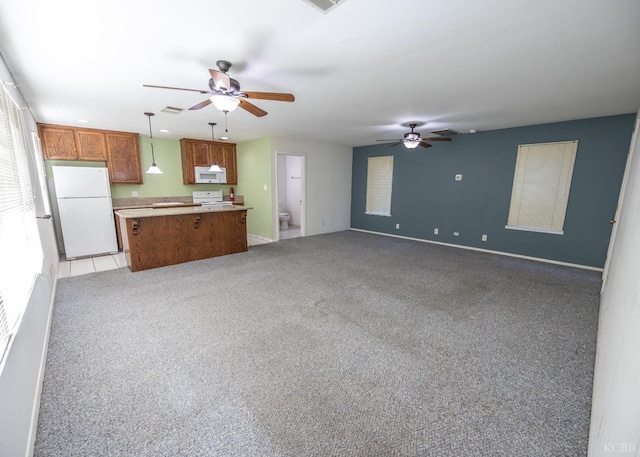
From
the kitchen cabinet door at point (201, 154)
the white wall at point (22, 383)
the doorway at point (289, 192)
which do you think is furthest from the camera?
the doorway at point (289, 192)

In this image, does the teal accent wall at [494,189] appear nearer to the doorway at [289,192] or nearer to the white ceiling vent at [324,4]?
the doorway at [289,192]

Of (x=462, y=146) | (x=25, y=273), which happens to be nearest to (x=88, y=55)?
(x=25, y=273)

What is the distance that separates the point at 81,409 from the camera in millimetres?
1541

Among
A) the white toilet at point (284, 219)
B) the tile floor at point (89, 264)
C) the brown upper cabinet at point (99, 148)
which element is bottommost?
the tile floor at point (89, 264)

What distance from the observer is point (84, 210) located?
14.9ft

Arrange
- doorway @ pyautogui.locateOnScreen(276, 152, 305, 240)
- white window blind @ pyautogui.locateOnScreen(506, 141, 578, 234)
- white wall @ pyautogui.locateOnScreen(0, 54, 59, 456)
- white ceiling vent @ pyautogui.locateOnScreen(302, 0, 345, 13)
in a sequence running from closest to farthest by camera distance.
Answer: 1. white wall @ pyautogui.locateOnScreen(0, 54, 59, 456)
2. white ceiling vent @ pyautogui.locateOnScreen(302, 0, 345, 13)
3. white window blind @ pyautogui.locateOnScreen(506, 141, 578, 234)
4. doorway @ pyautogui.locateOnScreen(276, 152, 305, 240)

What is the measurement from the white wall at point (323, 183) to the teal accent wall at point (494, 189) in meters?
0.41

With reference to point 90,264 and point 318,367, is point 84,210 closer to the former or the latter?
point 90,264

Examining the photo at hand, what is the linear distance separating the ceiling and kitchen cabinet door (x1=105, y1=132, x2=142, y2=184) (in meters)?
1.46

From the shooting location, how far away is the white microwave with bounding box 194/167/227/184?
A: 6.18 metres

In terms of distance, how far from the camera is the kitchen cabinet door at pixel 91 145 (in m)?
4.81

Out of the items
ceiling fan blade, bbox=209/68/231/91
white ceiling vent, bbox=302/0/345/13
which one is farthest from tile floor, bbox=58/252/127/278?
white ceiling vent, bbox=302/0/345/13

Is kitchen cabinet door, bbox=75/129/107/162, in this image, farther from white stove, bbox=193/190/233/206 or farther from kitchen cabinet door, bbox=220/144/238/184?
kitchen cabinet door, bbox=220/144/238/184

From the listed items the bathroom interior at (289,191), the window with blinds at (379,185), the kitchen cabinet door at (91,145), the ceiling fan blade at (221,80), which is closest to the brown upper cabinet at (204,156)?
the kitchen cabinet door at (91,145)
